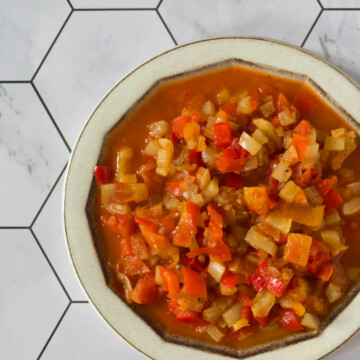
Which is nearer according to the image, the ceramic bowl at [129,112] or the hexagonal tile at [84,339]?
the ceramic bowl at [129,112]

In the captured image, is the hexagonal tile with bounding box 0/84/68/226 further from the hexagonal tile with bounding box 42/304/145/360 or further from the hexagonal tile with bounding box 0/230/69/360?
the hexagonal tile with bounding box 42/304/145/360

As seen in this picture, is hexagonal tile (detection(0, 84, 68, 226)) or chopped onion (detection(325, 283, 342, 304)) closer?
chopped onion (detection(325, 283, 342, 304))

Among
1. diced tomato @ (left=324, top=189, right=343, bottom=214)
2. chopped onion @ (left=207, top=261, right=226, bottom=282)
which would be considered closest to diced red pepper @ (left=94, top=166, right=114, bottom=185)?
chopped onion @ (left=207, top=261, right=226, bottom=282)

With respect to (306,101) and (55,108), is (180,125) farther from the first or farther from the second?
(55,108)

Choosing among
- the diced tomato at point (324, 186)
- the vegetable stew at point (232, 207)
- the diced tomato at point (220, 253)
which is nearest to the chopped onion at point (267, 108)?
the vegetable stew at point (232, 207)

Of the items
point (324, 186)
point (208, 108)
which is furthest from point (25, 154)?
point (324, 186)

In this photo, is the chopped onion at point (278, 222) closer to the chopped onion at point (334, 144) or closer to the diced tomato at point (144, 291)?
the chopped onion at point (334, 144)

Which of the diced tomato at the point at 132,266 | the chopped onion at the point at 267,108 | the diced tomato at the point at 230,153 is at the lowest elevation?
the diced tomato at the point at 132,266
